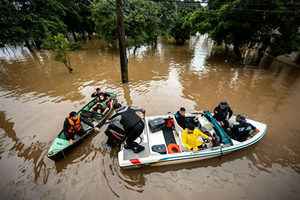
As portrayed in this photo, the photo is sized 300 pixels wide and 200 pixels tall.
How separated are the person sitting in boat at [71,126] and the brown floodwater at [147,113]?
0.55 metres

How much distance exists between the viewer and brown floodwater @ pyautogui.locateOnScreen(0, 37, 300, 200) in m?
4.29

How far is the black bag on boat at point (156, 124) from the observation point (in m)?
5.68

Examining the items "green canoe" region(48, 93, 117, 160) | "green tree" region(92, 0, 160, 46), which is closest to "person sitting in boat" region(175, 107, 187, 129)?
"green canoe" region(48, 93, 117, 160)

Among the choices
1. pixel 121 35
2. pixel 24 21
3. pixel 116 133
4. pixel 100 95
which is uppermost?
pixel 24 21

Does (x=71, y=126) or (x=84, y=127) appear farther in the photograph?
(x=84, y=127)

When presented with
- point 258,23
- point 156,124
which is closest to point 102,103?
point 156,124

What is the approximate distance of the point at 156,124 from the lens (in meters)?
5.73

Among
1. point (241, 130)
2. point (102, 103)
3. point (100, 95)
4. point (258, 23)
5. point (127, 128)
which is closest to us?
point (127, 128)

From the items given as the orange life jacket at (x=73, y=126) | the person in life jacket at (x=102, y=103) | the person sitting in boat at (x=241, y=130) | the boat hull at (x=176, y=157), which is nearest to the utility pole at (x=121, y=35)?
the person in life jacket at (x=102, y=103)

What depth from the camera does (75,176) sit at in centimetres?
459

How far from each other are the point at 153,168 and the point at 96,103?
3.86 m

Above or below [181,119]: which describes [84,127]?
below

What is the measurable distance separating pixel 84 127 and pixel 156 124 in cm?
264

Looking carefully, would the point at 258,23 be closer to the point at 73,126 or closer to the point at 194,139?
the point at 194,139
